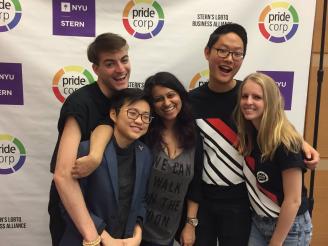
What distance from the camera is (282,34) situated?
2043mm

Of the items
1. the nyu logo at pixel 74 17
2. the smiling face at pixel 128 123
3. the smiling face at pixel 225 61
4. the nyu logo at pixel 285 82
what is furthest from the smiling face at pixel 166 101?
the nyu logo at pixel 285 82

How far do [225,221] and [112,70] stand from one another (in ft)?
2.75

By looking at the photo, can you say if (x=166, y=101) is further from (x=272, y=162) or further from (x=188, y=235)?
(x=188, y=235)

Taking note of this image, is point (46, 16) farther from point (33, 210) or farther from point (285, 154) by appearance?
point (285, 154)

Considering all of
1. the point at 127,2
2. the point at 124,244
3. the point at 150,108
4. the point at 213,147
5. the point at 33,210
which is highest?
the point at 127,2

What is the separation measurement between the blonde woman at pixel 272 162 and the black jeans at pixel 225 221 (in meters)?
0.07

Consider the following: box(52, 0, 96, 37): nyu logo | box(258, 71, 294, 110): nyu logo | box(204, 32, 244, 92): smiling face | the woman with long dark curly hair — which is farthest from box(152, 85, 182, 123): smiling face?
box(258, 71, 294, 110): nyu logo

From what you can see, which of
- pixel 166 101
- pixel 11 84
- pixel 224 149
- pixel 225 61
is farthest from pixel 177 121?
pixel 11 84

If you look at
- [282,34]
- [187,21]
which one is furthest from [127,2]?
[282,34]

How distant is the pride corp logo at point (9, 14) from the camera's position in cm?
189

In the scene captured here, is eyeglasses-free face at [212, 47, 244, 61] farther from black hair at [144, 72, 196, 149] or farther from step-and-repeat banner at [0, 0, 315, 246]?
step-and-repeat banner at [0, 0, 315, 246]

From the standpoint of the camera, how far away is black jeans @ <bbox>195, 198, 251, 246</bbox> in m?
1.53

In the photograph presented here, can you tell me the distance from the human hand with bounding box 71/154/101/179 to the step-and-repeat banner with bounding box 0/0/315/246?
2.87 feet

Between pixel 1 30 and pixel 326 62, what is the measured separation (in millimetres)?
1930
